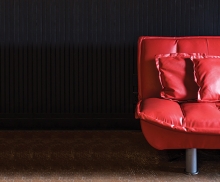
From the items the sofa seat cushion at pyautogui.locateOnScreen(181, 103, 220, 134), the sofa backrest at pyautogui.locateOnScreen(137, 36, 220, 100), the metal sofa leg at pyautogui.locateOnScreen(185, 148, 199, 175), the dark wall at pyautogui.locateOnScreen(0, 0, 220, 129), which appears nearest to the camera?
the sofa seat cushion at pyautogui.locateOnScreen(181, 103, 220, 134)

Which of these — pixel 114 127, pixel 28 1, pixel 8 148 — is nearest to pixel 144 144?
pixel 114 127

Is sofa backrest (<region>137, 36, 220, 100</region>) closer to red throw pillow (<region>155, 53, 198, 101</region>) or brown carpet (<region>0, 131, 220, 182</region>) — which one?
red throw pillow (<region>155, 53, 198, 101</region>)

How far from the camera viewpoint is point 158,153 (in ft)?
8.84

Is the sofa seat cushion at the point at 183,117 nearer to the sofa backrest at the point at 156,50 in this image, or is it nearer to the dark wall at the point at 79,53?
the sofa backrest at the point at 156,50

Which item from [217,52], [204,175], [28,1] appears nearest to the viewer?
[204,175]

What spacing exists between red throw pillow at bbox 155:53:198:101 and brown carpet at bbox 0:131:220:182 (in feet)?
1.45

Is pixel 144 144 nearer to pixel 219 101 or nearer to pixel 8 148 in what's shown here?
pixel 219 101

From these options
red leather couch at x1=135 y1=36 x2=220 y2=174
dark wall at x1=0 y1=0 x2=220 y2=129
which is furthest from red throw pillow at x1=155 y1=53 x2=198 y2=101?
dark wall at x1=0 y1=0 x2=220 y2=129

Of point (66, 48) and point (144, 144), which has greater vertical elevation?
point (66, 48)

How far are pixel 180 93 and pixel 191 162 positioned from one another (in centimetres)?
46

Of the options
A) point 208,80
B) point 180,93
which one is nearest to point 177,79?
point 180,93

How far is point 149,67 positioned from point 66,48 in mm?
965

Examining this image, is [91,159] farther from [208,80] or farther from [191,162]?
[208,80]

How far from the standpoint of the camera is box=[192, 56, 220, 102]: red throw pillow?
2408 millimetres
